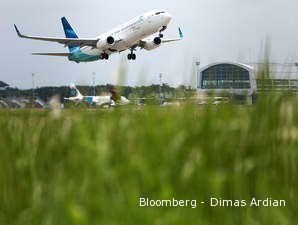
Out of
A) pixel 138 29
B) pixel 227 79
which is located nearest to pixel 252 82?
pixel 227 79

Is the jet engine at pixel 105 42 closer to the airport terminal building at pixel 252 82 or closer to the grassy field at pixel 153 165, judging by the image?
the airport terminal building at pixel 252 82

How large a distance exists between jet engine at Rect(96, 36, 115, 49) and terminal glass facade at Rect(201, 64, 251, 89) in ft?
174

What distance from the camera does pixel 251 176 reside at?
6039 mm

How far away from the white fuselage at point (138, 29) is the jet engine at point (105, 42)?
1.11 ft

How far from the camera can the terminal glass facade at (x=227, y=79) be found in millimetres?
7750

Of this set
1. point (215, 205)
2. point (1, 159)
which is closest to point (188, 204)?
point (215, 205)

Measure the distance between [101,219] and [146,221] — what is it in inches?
15.5

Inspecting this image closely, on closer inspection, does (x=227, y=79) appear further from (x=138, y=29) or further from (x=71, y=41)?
(x=71, y=41)

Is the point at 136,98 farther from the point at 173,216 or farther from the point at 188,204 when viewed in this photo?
the point at 173,216

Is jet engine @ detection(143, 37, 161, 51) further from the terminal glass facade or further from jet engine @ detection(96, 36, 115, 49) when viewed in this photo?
the terminal glass facade

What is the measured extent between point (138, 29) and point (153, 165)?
180 ft

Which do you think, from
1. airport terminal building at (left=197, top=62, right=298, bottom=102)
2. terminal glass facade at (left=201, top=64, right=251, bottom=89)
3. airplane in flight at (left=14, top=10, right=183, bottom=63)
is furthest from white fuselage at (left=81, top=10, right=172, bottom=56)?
airport terminal building at (left=197, top=62, right=298, bottom=102)

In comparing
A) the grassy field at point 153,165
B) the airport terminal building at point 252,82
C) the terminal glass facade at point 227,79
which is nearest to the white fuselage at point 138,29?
the terminal glass facade at point 227,79

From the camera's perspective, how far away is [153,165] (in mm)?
5715
